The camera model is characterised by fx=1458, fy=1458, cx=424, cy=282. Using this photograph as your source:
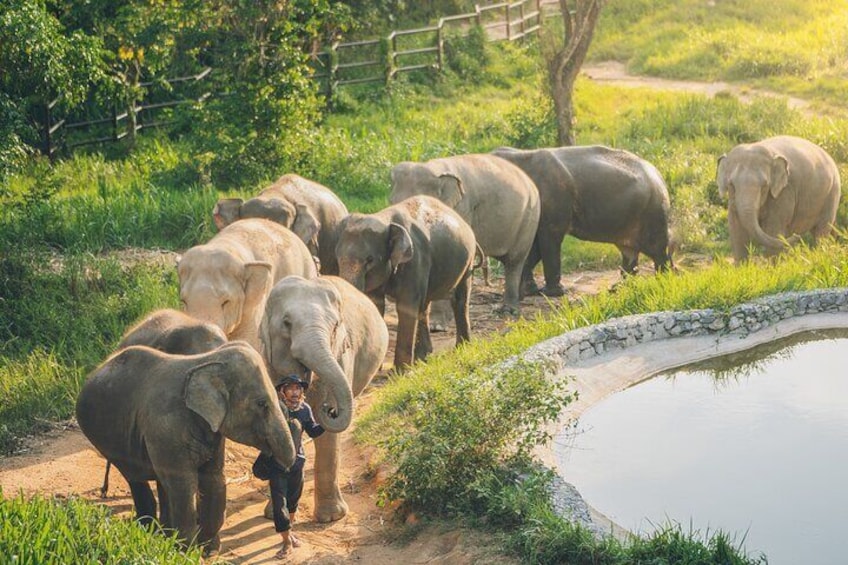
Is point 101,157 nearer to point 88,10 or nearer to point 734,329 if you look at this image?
point 88,10

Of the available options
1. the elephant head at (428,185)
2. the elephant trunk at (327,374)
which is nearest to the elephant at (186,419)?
the elephant trunk at (327,374)

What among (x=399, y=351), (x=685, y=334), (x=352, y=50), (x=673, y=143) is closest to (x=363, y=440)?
(x=399, y=351)

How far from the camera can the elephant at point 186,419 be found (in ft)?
26.2

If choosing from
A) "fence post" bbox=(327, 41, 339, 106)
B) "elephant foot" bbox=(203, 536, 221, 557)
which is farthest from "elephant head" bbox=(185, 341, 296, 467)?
"fence post" bbox=(327, 41, 339, 106)

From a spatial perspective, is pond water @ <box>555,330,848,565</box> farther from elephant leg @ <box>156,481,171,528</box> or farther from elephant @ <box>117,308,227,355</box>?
elephant leg @ <box>156,481,171,528</box>

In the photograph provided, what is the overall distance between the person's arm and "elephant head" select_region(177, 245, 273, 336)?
69.3 inches

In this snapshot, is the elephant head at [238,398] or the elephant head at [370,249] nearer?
the elephant head at [238,398]

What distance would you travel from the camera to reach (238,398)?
7992 millimetres

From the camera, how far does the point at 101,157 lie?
1941cm

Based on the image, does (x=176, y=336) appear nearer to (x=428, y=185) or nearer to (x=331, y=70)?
(x=428, y=185)

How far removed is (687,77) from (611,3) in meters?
5.96

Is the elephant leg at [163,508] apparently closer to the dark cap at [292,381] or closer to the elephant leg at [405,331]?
the dark cap at [292,381]

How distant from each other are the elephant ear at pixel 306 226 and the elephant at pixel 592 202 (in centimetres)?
319

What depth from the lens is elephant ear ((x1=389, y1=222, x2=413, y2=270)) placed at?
11.5m
